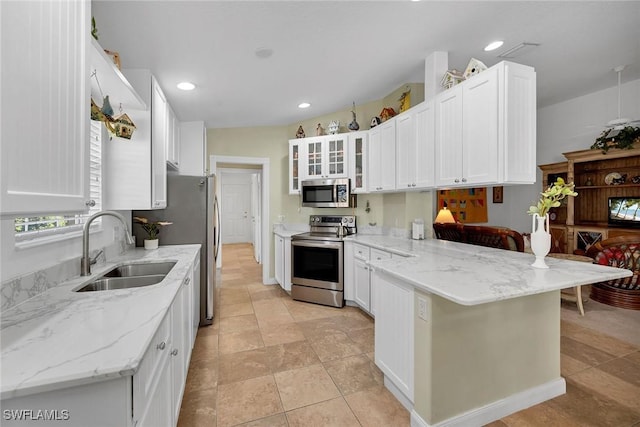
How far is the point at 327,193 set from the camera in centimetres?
394

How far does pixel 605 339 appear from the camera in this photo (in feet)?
8.91

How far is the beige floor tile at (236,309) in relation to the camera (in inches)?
135

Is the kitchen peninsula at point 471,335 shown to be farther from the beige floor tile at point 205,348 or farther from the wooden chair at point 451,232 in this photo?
the beige floor tile at point 205,348

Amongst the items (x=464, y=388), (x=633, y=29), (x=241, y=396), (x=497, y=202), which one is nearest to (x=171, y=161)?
(x=241, y=396)

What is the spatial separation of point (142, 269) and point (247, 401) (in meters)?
1.23

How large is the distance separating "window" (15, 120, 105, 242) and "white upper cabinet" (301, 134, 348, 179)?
8.29ft

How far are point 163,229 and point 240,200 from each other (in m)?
6.15

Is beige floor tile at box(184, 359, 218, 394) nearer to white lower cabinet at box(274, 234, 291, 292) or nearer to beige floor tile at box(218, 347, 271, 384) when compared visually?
beige floor tile at box(218, 347, 271, 384)

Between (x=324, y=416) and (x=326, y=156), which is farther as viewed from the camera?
(x=326, y=156)

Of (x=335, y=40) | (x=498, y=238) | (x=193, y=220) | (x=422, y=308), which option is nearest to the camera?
(x=422, y=308)

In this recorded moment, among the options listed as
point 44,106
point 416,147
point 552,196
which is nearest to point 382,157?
point 416,147

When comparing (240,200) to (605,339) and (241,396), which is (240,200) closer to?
(241,396)

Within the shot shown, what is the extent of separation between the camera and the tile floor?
1.77 m

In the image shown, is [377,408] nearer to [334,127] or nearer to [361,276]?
[361,276]
